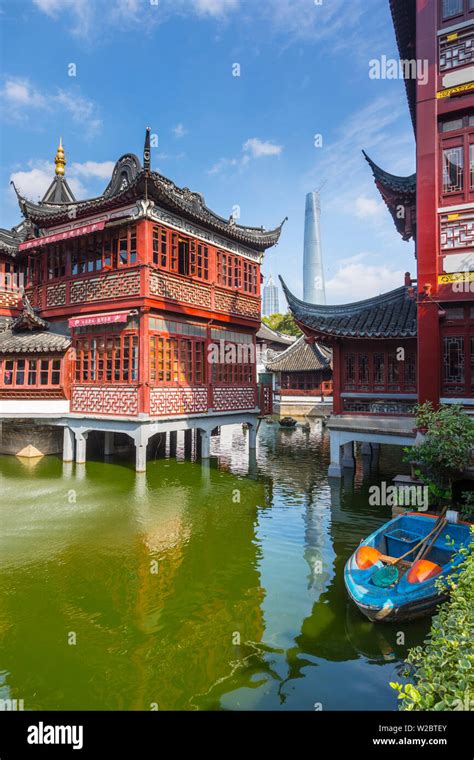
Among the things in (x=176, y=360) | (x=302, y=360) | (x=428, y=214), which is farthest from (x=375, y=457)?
(x=302, y=360)

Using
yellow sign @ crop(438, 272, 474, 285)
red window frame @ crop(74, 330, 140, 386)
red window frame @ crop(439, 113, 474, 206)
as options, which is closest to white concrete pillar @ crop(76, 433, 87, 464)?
red window frame @ crop(74, 330, 140, 386)

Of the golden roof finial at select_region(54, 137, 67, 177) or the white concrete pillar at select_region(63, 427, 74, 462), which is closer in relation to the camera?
the white concrete pillar at select_region(63, 427, 74, 462)

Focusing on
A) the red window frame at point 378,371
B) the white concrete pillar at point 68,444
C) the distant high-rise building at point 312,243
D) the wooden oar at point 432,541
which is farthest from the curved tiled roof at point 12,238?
the distant high-rise building at point 312,243

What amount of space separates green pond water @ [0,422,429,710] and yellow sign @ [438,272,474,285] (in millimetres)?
6046

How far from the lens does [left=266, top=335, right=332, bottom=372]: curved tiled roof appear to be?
3775 cm

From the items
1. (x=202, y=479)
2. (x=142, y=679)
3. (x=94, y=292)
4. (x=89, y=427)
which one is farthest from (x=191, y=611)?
(x=94, y=292)

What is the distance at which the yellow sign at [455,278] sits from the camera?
35.3ft

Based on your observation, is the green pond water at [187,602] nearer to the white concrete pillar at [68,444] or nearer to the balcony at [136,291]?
the white concrete pillar at [68,444]

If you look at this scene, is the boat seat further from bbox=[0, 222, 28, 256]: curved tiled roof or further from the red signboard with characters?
bbox=[0, 222, 28, 256]: curved tiled roof

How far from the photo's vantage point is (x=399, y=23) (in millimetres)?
12344

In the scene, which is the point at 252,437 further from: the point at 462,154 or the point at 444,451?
the point at 462,154

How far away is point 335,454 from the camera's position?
1505 centimetres

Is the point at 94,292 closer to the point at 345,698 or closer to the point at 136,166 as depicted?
the point at 136,166

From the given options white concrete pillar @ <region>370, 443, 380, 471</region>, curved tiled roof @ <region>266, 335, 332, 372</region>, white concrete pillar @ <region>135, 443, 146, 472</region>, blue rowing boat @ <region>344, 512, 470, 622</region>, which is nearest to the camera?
blue rowing boat @ <region>344, 512, 470, 622</region>
